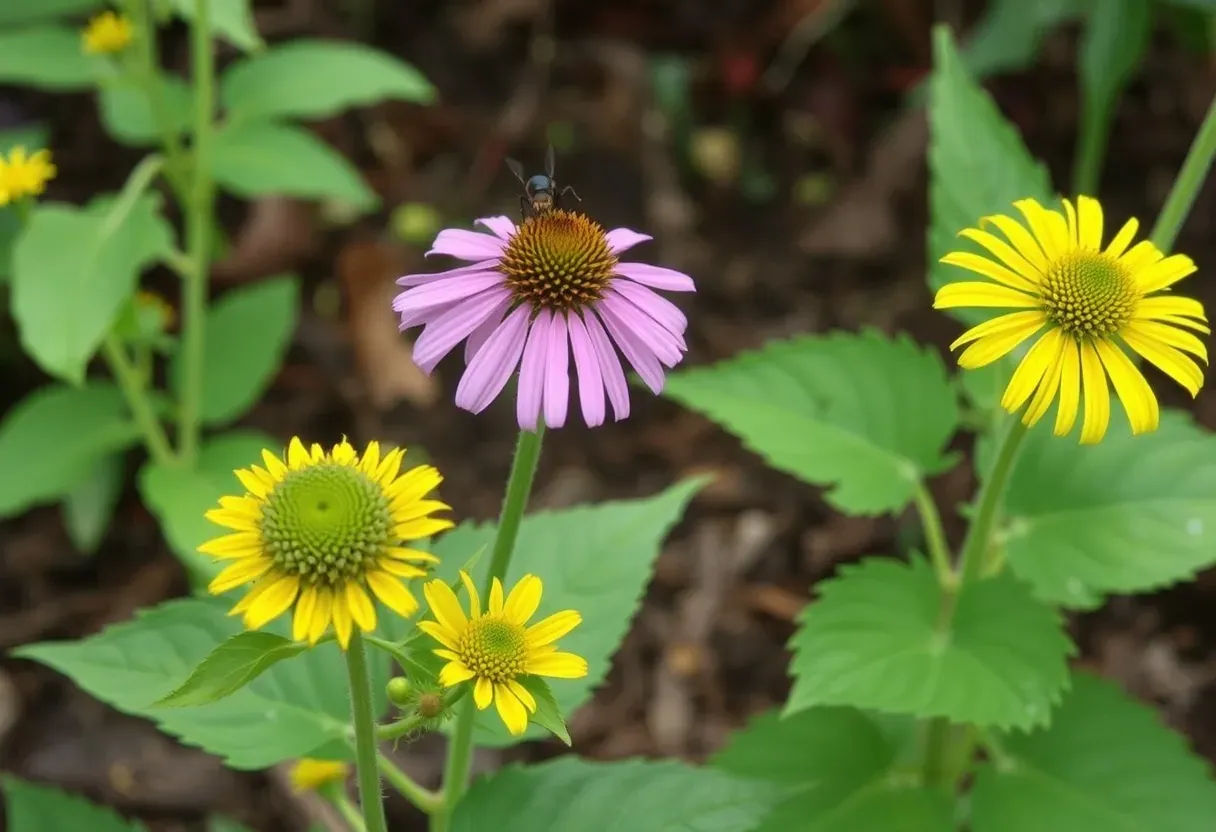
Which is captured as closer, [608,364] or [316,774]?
[608,364]

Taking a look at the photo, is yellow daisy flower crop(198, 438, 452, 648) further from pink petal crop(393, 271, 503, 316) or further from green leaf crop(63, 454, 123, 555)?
green leaf crop(63, 454, 123, 555)

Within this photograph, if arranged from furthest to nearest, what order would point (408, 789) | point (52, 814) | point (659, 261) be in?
point (659, 261), point (52, 814), point (408, 789)

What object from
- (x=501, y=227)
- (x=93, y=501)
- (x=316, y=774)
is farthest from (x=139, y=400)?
(x=501, y=227)

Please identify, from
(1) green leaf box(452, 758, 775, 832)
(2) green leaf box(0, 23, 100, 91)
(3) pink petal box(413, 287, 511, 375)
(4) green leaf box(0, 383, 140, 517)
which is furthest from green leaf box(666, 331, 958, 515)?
(2) green leaf box(0, 23, 100, 91)

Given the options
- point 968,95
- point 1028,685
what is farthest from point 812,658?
point 968,95

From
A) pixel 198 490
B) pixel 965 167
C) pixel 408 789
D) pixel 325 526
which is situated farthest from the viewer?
pixel 198 490

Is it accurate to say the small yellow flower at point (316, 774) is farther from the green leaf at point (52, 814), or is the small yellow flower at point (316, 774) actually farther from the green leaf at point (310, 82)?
the green leaf at point (310, 82)

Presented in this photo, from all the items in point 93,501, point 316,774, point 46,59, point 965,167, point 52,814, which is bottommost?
point 52,814

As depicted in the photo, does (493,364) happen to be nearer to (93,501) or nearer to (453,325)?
(453,325)
